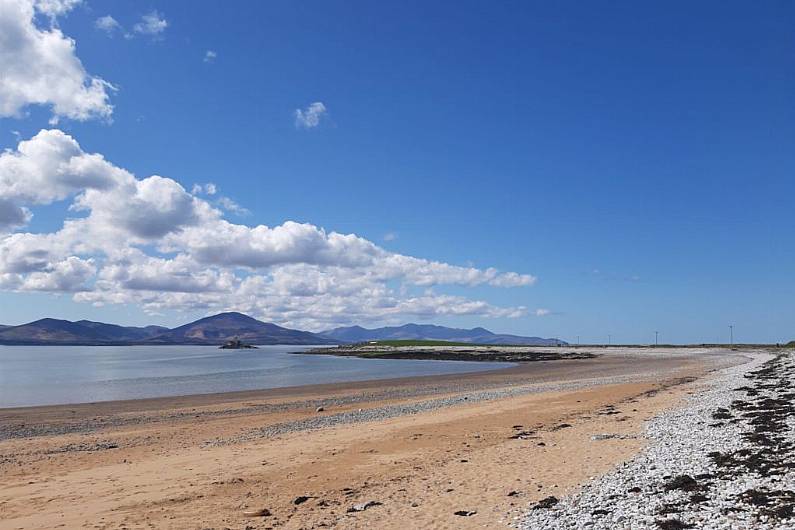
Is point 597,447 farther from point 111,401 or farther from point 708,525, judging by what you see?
point 111,401

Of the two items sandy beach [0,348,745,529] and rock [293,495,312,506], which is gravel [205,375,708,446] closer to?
sandy beach [0,348,745,529]

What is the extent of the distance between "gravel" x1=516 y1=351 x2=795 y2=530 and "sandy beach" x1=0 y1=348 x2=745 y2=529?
0.81m

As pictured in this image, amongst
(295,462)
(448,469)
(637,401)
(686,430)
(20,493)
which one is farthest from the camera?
(637,401)

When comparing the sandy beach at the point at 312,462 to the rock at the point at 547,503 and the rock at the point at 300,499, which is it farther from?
the rock at the point at 547,503

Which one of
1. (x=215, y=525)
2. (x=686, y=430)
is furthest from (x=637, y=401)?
(x=215, y=525)

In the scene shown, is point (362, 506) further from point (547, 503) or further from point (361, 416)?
point (361, 416)

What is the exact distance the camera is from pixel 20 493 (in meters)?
13.9

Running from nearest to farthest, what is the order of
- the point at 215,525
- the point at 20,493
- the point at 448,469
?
the point at 215,525 → the point at 20,493 → the point at 448,469

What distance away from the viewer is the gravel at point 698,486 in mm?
9094

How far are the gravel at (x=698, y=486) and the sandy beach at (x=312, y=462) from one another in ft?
2.66

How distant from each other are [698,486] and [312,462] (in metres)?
9.95

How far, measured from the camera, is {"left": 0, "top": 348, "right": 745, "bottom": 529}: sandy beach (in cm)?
1161

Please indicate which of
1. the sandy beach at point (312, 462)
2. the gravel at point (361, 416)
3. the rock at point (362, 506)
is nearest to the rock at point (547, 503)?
the sandy beach at point (312, 462)

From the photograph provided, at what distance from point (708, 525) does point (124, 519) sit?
10525 millimetres
